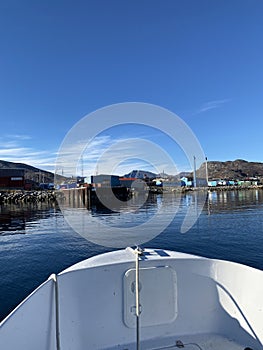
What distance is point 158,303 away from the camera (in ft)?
10.5

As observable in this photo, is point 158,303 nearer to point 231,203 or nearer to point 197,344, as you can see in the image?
point 197,344

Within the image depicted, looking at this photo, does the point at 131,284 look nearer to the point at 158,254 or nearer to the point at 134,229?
the point at 158,254

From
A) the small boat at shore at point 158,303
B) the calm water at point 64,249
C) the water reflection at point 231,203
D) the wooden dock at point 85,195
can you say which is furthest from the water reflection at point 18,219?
the water reflection at point 231,203

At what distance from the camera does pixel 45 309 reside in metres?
2.48

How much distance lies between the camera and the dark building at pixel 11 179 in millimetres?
64688

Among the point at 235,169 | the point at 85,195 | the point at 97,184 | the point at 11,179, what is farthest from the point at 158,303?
the point at 235,169

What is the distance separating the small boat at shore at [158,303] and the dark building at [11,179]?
69.0 m

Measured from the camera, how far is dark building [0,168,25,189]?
212ft

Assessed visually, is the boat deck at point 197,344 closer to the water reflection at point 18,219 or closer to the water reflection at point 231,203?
the water reflection at point 18,219

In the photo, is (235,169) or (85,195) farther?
(235,169)

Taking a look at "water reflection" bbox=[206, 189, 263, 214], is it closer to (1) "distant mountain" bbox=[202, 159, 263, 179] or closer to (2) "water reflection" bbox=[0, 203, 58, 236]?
(2) "water reflection" bbox=[0, 203, 58, 236]

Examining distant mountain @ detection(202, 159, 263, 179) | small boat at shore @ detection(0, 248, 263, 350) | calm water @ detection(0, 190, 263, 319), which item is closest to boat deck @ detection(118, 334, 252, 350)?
small boat at shore @ detection(0, 248, 263, 350)

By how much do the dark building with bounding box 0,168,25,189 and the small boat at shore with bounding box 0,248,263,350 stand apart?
226 ft

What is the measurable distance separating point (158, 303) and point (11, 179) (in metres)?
69.7
